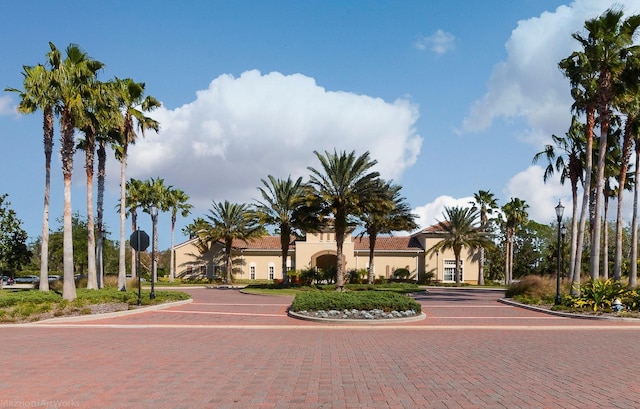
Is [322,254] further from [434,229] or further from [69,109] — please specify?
[69,109]

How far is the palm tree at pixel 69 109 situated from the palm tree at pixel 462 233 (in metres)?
39.2

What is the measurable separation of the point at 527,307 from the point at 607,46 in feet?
44.2

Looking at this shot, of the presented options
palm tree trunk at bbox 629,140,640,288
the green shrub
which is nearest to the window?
palm tree trunk at bbox 629,140,640,288

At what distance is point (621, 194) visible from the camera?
30.4 m

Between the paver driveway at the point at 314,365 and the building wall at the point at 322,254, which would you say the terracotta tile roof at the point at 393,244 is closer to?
the building wall at the point at 322,254

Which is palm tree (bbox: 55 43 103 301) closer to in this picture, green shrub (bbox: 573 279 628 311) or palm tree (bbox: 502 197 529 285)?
green shrub (bbox: 573 279 628 311)

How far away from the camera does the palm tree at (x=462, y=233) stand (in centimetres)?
5209

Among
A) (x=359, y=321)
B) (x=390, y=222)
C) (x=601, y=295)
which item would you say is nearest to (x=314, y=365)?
(x=359, y=321)

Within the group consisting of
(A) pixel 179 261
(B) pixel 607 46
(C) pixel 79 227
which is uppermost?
(B) pixel 607 46

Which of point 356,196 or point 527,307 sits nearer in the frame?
point 527,307

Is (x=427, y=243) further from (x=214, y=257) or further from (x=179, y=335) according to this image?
(x=179, y=335)

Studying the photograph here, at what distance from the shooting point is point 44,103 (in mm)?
23484

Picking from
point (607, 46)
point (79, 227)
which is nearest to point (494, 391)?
point (607, 46)

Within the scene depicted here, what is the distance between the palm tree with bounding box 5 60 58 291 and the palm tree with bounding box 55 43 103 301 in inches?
21.9
